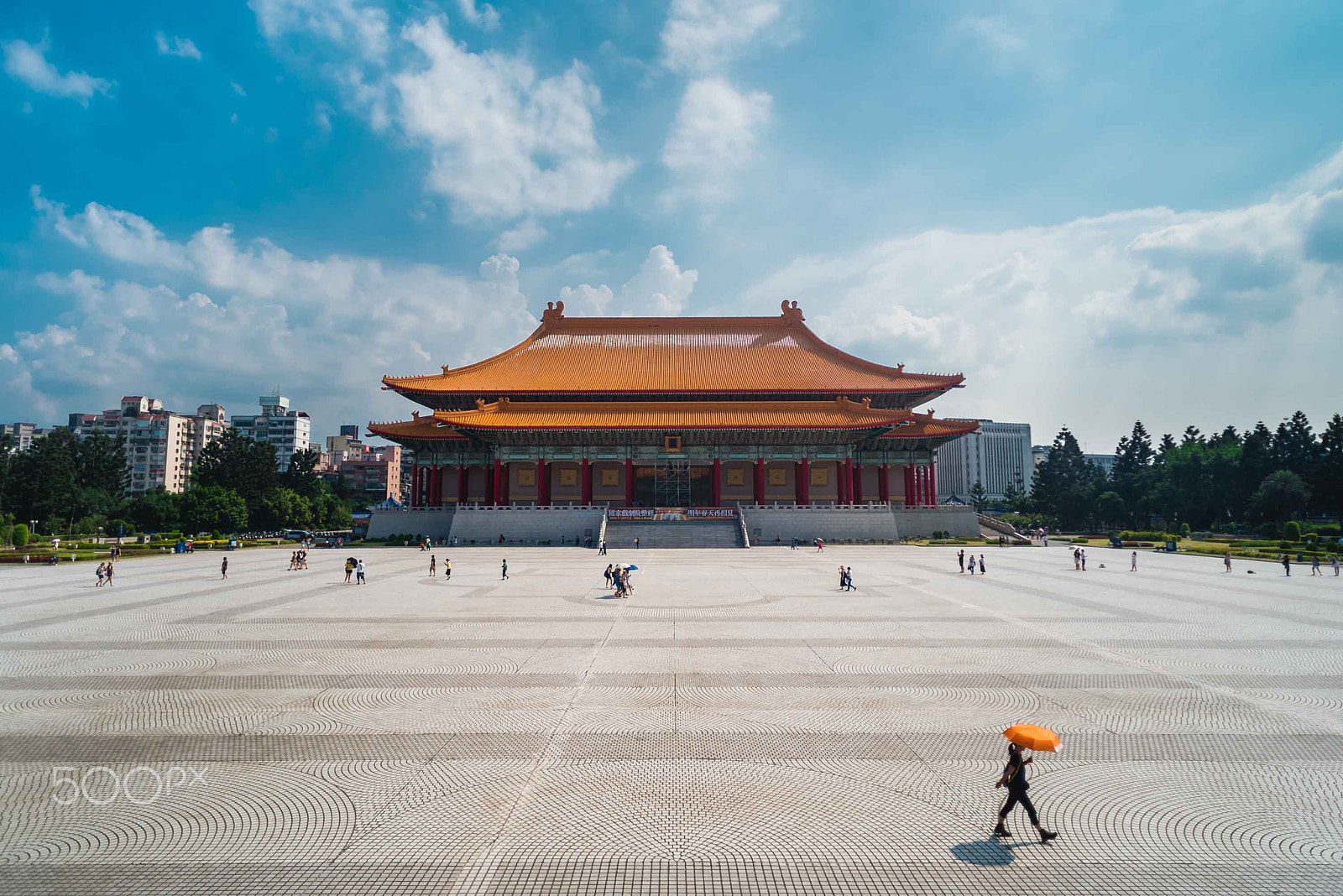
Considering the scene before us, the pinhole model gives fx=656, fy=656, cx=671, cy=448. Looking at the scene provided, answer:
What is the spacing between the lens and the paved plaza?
230 inches

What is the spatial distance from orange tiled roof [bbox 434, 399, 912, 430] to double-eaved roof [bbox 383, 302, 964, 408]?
4.28 ft

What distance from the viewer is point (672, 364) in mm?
58906

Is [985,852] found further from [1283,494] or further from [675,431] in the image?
[1283,494]

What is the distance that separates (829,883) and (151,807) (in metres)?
6.92

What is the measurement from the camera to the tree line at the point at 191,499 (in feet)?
195

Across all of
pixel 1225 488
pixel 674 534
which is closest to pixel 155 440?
pixel 674 534

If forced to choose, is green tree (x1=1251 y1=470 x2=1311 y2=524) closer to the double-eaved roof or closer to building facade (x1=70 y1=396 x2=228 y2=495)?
the double-eaved roof

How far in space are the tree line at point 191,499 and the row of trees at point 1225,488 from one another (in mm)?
85770

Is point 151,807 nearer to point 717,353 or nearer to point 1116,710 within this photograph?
point 1116,710

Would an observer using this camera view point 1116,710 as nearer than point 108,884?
No

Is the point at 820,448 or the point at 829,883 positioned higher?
the point at 820,448

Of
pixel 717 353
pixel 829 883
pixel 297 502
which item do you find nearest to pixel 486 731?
pixel 829 883

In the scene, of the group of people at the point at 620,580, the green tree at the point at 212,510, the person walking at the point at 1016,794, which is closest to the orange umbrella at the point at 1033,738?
the person walking at the point at 1016,794

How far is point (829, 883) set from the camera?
553 cm
